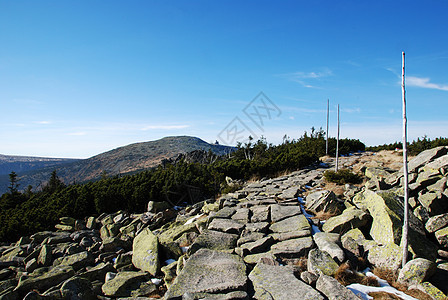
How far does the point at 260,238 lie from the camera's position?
5.99 metres

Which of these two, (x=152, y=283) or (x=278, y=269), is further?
(x=152, y=283)

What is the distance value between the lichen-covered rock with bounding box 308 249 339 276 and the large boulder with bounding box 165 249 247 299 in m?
1.23

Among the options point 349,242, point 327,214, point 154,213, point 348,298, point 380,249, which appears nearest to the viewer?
point 348,298

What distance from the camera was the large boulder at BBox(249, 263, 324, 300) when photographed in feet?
12.5

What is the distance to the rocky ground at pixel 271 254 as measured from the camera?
167 inches

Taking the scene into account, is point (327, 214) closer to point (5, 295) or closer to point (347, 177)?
point (347, 177)

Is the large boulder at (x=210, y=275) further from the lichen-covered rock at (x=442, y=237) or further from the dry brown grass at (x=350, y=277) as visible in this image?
the lichen-covered rock at (x=442, y=237)

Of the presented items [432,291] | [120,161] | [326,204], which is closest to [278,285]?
[432,291]

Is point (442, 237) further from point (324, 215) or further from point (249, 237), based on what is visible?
point (249, 237)

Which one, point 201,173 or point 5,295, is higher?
point 201,173

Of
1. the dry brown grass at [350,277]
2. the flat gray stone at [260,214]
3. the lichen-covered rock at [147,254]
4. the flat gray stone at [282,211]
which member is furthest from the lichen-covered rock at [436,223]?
the lichen-covered rock at [147,254]

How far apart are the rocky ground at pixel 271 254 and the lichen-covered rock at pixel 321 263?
0.02 meters

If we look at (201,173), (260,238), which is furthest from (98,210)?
(260,238)

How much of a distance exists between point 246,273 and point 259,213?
2.89m
